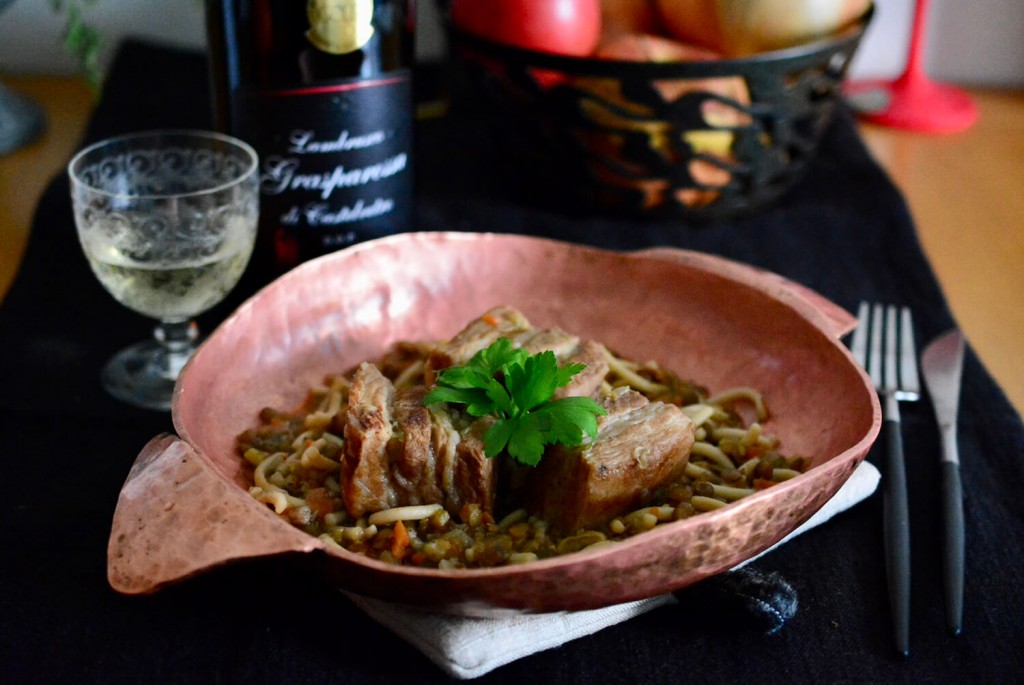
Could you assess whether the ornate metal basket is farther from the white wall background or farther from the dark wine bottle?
the white wall background

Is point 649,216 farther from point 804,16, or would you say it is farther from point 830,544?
point 830,544

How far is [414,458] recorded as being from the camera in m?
1.11

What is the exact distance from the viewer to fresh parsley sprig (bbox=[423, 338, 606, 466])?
1081 millimetres

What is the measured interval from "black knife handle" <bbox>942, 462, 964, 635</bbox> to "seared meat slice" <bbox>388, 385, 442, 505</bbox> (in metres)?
0.52

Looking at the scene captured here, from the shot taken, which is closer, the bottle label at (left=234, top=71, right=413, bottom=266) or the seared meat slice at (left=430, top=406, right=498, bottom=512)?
the seared meat slice at (left=430, top=406, right=498, bottom=512)

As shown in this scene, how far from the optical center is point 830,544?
1.20 m

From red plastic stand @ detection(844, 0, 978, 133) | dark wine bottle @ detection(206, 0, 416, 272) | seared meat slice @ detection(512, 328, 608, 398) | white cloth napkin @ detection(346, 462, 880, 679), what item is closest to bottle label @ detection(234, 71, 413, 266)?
dark wine bottle @ detection(206, 0, 416, 272)

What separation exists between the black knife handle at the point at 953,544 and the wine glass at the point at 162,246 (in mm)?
918

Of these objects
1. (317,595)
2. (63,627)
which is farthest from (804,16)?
Result: (63,627)

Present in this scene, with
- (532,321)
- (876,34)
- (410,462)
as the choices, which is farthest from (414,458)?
(876,34)

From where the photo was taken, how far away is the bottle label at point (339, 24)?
1.48 meters

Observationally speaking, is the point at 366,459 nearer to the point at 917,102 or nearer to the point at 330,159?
the point at 330,159

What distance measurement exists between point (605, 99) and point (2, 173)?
121 cm

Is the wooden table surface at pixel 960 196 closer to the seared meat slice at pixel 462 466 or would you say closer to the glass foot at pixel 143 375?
the glass foot at pixel 143 375
